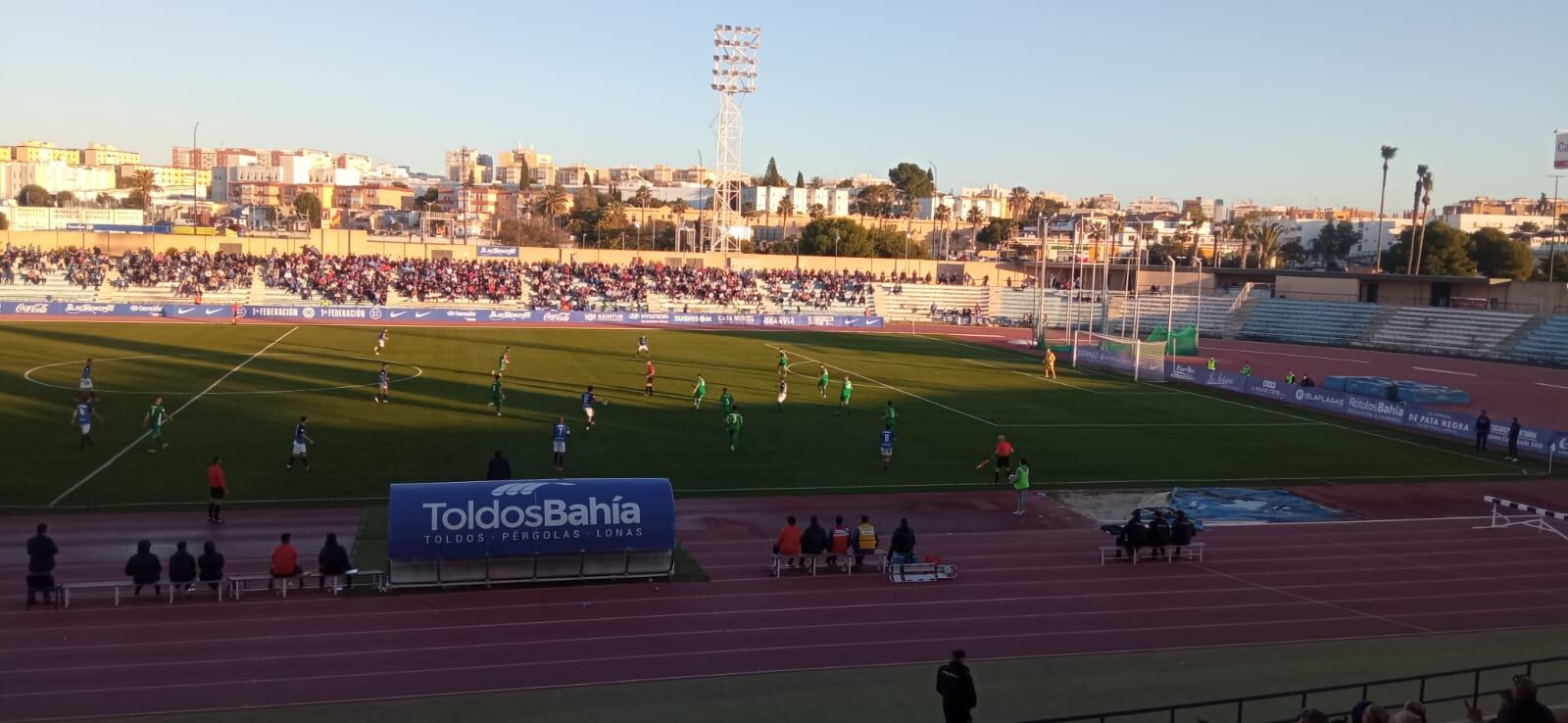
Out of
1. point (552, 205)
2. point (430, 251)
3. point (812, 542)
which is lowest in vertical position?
point (812, 542)

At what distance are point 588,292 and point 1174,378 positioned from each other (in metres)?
43.2

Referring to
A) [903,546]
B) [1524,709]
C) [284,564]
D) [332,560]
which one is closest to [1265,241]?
[903,546]

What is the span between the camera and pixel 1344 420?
3922 centimetres

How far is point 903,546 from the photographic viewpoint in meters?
18.4

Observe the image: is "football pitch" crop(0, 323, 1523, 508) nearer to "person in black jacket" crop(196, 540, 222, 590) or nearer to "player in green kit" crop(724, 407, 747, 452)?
"player in green kit" crop(724, 407, 747, 452)

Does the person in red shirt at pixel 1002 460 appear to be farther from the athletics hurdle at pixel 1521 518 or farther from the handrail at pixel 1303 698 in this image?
the handrail at pixel 1303 698

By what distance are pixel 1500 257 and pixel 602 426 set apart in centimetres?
8585

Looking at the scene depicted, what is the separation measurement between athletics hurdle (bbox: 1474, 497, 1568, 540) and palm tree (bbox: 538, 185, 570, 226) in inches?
4552

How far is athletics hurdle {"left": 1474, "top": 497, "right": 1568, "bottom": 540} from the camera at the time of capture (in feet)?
76.1

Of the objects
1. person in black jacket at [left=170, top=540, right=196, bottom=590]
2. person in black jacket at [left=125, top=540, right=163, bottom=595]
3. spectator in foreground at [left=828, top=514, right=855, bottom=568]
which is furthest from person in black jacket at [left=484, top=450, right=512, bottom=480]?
spectator in foreground at [left=828, top=514, right=855, bottom=568]

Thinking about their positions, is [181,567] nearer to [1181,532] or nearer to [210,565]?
[210,565]

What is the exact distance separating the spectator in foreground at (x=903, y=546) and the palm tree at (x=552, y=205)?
11712cm

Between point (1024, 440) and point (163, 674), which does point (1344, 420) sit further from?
point (163, 674)

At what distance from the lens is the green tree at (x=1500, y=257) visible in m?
90.0
